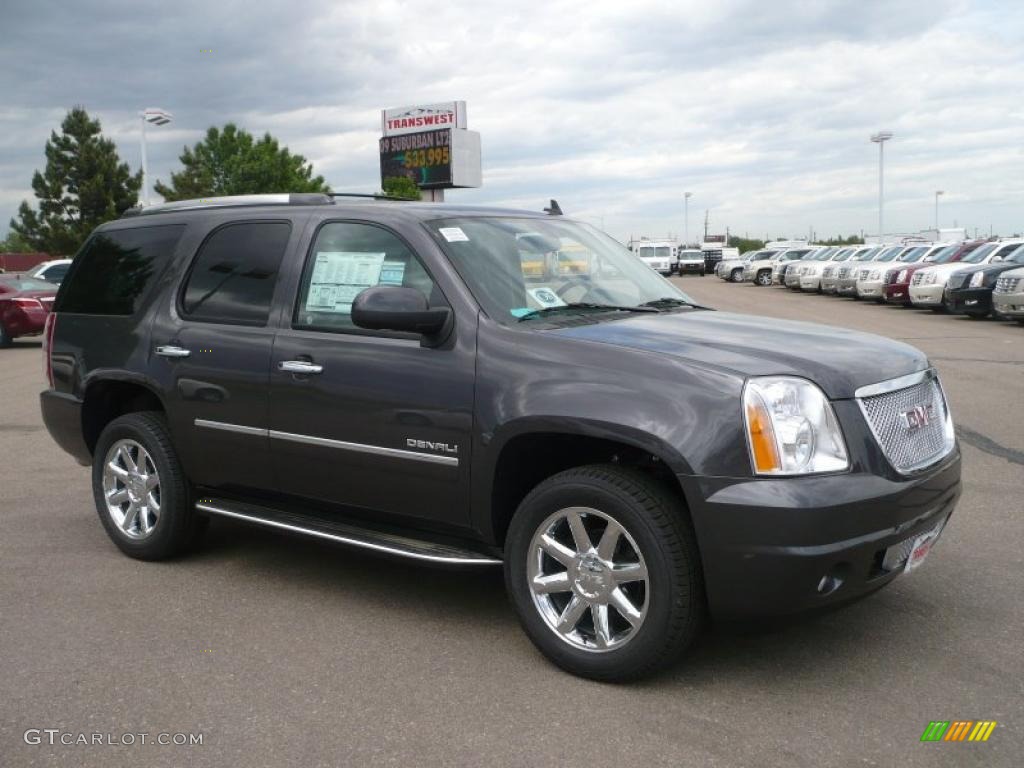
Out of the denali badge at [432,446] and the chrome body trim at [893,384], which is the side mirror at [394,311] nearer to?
the denali badge at [432,446]

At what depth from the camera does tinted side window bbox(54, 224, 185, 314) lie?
575 cm

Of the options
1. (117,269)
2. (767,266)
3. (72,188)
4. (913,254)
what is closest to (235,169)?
(72,188)

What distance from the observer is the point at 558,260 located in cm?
502

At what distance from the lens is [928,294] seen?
24.7 metres

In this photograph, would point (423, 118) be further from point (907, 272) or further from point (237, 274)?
→ point (237, 274)

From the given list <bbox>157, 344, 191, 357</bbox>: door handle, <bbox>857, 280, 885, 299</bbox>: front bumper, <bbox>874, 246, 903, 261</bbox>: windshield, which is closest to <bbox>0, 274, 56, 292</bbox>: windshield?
<bbox>157, 344, 191, 357</bbox>: door handle

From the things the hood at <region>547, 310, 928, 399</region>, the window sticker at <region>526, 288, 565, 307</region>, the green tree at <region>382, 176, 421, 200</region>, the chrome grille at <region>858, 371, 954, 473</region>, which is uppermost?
the green tree at <region>382, 176, 421, 200</region>

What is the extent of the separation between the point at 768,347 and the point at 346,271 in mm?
1961

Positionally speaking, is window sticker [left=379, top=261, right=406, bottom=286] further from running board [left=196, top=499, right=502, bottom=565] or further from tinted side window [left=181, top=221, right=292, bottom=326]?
running board [left=196, top=499, right=502, bottom=565]

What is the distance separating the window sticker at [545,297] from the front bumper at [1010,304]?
17.4 meters

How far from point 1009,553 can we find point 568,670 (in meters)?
2.71

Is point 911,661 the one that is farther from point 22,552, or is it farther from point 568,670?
point 22,552

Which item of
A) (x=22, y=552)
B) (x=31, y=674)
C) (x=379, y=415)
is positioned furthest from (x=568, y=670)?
(x=22, y=552)

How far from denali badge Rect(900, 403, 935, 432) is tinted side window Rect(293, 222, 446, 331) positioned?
2.03 meters
